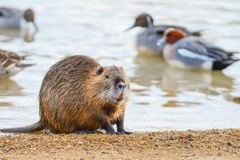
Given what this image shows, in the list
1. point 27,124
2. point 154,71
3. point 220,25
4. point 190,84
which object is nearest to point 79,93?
point 27,124

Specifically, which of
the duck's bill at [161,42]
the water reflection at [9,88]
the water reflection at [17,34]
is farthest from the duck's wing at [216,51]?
the water reflection at [9,88]

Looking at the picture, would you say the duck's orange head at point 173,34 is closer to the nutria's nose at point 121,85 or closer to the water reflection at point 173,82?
the water reflection at point 173,82

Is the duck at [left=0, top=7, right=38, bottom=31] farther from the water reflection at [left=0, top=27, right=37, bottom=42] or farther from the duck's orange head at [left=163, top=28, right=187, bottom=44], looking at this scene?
the duck's orange head at [left=163, top=28, right=187, bottom=44]

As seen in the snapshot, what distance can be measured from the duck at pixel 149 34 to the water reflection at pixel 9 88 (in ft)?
14.2

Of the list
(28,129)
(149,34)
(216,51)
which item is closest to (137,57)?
(149,34)

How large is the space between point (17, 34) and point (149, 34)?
3.04 m

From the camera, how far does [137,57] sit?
15.1m

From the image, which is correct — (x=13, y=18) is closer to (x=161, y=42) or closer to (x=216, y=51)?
(x=161, y=42)

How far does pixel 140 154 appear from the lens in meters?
6.75

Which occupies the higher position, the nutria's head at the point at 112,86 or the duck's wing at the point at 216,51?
the nutria's head at the point at 112,86

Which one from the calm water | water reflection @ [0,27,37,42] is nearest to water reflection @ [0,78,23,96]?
the calm water

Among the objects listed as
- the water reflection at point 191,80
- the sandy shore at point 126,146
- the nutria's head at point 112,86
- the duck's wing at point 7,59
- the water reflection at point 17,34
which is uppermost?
the nutria's head at point 112,86

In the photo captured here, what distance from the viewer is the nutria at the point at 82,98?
7836 mm

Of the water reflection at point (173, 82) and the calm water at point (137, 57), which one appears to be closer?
the calm water at point (137, 57)
